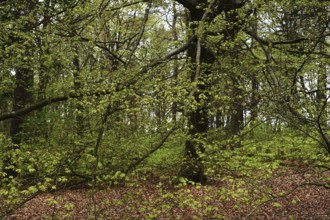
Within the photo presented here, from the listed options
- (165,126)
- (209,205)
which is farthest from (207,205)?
(165,126)

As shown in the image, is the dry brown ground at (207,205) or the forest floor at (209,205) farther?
the dry brown ground at (207,205)

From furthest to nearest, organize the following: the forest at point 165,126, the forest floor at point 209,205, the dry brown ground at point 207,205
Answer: the dry brown ground at point 207,205, the forest floor at point 209,205, the forest at point 165,126

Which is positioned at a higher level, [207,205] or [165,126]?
[165,126]

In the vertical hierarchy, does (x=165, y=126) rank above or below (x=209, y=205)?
above

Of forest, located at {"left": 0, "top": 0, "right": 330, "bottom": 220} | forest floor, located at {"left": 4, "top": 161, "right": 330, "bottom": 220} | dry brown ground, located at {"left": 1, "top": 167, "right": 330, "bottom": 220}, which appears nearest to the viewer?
forest, located at {"left": 0, "top": 0, "right": 330, "bottom": 220}

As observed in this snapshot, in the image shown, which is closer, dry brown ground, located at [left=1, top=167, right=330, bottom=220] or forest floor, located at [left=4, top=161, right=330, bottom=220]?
forest floor, located at [left=4, top=161, right=330, bottom=220]

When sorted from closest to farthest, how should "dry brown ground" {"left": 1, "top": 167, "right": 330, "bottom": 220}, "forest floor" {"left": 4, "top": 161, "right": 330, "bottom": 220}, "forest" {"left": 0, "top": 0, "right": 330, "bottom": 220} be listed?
"forest" {"left": 0, "top": 0, "right": 330, "bottom": 220} → "forest floor" {"left": 4, "top": 161, "right": 330, "bottom": 220} → "dry brown ground" {"left": 1, "top": 167, "right": 330, "bottom": 220}

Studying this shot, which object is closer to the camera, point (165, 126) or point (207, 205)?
point (165, 126)

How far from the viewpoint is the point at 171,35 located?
22.8 m

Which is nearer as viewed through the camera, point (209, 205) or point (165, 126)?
point (165, 126)

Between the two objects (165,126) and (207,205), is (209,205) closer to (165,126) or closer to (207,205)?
(207,205)

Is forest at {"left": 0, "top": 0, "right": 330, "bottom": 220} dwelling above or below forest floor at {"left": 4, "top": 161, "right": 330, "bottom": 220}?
above

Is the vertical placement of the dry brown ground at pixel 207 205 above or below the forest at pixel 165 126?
below

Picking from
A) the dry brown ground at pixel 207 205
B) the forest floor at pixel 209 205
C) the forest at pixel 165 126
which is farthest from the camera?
the dry brown ground at pixel 207 205
